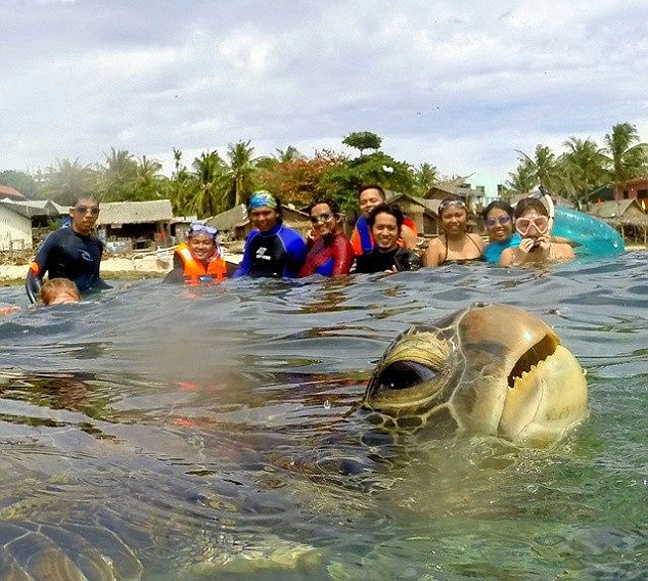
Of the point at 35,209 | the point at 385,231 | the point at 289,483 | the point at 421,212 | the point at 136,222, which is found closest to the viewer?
the point at 289,483

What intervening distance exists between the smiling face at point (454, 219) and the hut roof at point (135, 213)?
41.1m

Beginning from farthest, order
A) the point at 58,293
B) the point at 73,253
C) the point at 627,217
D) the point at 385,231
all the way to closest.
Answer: the point at 627,217 < the point at 73,253 < the point at 385,231 < the point at 58,293

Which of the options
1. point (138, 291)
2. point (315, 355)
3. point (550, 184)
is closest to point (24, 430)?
point (315, 355)

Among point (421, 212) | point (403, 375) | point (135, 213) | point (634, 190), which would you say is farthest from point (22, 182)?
point (403, 375)

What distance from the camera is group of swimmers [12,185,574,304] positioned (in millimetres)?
8320

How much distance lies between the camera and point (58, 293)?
24.5 ft

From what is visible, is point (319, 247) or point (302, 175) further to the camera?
point (302, 175)

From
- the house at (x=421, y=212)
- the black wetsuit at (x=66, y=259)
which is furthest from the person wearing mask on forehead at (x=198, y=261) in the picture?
the house at (x=421, y=212)

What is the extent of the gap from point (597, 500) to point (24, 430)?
5.44 ft

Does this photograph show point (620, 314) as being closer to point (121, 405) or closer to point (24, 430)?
point (121, 405)

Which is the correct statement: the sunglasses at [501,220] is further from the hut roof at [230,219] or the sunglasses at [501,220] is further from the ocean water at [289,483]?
the hut roof at [230,219]

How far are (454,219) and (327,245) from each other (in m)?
1.50

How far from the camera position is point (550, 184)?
5722 cm

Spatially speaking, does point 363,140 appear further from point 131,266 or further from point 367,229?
point 367,229
